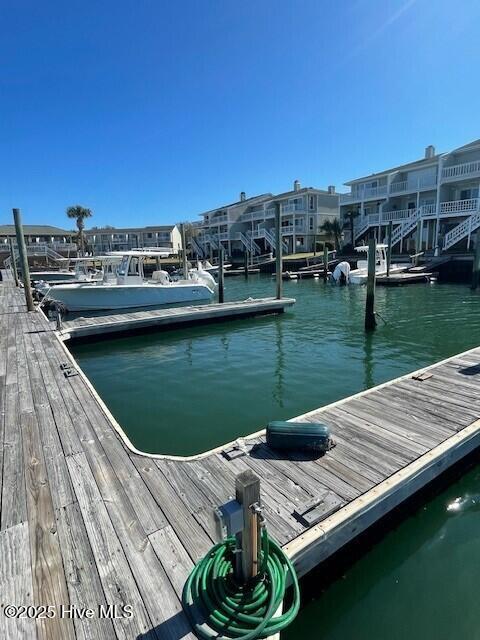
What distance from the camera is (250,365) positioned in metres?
9.32

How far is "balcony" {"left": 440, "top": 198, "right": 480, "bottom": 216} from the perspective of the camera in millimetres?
29047

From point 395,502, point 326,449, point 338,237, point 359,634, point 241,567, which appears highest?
point 338,237

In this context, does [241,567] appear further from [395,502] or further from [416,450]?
[416,450]

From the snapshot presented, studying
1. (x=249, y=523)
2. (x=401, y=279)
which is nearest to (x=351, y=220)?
(x=401, y=279)

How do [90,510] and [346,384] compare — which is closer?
[90,510]

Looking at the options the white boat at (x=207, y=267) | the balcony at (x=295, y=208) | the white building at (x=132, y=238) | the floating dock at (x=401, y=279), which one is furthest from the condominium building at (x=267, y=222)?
the floating dock at (x=401, y=279)

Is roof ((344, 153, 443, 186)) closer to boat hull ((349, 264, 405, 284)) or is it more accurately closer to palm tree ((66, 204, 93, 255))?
boat hull ((349, 264, 405, 284))

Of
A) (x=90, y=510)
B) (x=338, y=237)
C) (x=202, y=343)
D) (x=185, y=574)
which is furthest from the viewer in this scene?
(x=338, y=237)

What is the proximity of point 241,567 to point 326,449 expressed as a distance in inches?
78.2

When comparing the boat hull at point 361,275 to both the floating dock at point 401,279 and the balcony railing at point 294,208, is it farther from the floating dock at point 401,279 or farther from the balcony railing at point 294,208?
the balcony railing at point 294,208

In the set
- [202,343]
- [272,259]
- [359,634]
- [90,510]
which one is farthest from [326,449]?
[272,259]

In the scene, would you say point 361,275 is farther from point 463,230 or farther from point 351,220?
point 351,220

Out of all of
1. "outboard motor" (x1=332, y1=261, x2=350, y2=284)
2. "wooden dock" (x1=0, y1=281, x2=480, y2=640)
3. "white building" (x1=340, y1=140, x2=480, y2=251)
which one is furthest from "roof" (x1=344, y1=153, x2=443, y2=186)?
"wooden dock" (x1=0, y1=281, x2=480, y2=640)

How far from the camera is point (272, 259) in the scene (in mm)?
41844
